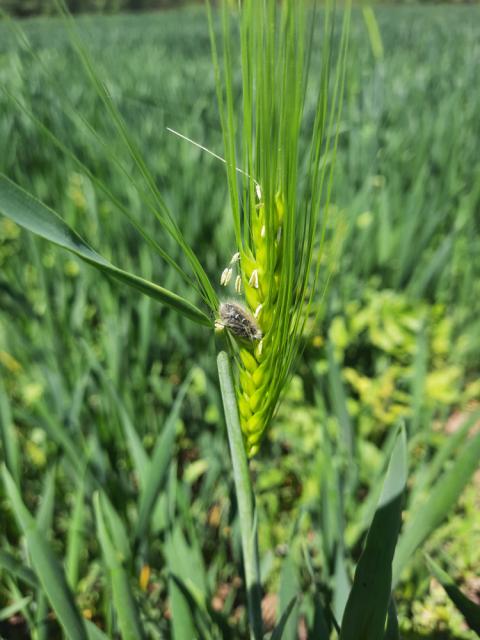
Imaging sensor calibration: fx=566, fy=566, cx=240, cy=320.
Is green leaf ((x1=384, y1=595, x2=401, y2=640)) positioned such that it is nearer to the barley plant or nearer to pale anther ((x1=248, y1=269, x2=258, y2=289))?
the barley plant

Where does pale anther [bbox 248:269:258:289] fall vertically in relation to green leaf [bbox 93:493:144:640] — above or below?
above

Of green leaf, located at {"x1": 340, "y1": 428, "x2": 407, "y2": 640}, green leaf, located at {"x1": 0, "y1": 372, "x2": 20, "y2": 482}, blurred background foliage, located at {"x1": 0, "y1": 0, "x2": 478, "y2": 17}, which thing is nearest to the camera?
green leaf, located at {"x1": 340, "y1": 428, "x2": 407, "y2": 640}

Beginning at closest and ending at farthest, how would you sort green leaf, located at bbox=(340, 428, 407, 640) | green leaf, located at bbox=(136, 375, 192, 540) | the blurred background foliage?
green leaf, located at bbox=(340, 428, 407, 640) → green leaf, located at bbox=(136, 375, 192, 540) → the blurred background foliage

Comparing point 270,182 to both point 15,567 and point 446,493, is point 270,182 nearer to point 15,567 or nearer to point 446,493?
point 446,493

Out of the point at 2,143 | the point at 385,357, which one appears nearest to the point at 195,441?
the point at 385,357

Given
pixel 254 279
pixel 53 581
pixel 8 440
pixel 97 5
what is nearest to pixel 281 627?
pixel 53 581

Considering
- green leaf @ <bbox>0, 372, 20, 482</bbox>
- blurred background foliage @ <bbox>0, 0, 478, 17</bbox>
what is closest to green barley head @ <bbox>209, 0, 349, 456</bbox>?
green leaf @ <bbox>0, 372, 20, 482</bbox>
